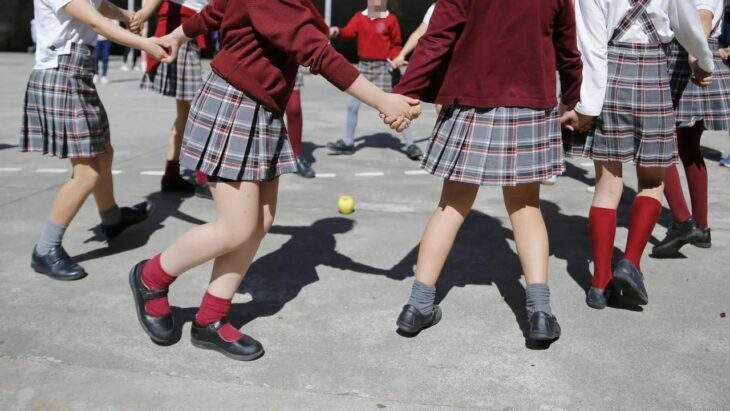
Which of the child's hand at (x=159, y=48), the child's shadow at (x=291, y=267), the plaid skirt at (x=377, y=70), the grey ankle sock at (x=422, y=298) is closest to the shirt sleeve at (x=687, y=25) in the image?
the grey ankle sock at (x=422, y=298)

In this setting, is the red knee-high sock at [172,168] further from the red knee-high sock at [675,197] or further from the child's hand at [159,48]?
the red knee-high sock at [675,197]

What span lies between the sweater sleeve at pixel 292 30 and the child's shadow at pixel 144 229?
2.25 m

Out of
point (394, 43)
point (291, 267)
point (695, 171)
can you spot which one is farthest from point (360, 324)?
point (394, 43)

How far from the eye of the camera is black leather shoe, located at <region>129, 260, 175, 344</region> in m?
3.54

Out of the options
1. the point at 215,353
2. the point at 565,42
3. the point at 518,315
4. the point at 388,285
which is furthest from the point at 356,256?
the point at 565,42

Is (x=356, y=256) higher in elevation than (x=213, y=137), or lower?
lower

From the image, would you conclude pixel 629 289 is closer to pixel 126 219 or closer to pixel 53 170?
pixel 126 219

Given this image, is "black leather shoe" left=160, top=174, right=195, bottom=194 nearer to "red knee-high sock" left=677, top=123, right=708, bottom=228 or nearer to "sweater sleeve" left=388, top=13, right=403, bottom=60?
"sweater sleeve" left=388, top=13, right=403, bottom=60

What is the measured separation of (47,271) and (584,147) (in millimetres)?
2777

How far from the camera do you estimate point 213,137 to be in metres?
3.34

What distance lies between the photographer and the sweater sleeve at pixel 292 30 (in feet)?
10.1

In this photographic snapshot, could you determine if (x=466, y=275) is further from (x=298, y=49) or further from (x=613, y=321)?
(x=298, y=49)

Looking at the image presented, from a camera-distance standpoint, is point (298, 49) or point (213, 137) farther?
point (213, 137)

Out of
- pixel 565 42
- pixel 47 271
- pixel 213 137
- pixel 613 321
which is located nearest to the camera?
pixel 213 137
